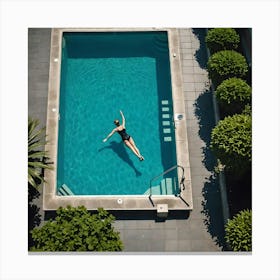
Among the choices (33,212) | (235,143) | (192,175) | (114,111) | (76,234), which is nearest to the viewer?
(76,234)

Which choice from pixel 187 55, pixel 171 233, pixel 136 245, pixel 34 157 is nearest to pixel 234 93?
pixel 187 55

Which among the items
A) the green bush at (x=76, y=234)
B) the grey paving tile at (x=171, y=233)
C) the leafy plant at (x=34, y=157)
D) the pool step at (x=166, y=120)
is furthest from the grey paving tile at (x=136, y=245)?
the pool step at (x=166, y=120)

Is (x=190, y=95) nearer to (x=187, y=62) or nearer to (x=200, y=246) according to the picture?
(x=187, y=62)

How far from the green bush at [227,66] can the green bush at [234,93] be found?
62cm

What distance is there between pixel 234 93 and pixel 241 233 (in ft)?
20.9

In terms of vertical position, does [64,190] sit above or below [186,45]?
below

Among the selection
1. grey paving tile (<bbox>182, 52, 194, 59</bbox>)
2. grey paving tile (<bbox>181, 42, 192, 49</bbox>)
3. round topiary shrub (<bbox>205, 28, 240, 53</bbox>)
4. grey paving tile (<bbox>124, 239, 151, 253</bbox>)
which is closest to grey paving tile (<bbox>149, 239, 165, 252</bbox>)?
grey paving tile (<bbox>124, 239, 151, 253</bbox>)

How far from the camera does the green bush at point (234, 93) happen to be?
55.7 feet

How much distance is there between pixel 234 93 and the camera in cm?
1695

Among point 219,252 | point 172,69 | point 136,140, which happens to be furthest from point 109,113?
point 219,252

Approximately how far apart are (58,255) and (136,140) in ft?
24.3

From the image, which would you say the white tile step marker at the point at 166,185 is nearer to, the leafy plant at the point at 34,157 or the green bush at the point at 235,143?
the green bush at the point at 235,143

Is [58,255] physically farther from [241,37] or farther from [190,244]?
[241,37]

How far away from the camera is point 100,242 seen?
13.8 metres
